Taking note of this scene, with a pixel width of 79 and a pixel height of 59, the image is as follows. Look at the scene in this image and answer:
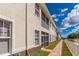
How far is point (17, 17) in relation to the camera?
16.1ft

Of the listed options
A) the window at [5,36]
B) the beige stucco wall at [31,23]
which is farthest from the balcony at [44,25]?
the window at [5,36]

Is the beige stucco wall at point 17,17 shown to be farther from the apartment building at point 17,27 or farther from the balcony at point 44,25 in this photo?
the balcony at point 44,25

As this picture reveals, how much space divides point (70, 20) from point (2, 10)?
1954 mm

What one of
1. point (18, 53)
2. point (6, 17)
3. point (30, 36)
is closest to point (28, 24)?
point (30, 36)

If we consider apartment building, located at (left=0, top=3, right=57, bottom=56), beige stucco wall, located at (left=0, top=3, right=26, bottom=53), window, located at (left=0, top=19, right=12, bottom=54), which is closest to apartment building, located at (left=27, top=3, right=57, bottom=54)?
A: apartment building, located at (left=0, top=3, right=57, bottom=56)

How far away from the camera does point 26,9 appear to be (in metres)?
5.64

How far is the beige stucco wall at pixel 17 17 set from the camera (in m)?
4.17

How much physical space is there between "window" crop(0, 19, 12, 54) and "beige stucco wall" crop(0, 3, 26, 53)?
15cm

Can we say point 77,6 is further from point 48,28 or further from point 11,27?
point 48,28

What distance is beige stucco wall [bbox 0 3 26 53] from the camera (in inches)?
164

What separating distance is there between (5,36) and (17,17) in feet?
2.56

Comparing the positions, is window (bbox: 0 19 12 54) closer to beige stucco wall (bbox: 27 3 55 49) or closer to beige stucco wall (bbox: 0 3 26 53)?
beige stucco wall (bbox: 0 3 26 53)

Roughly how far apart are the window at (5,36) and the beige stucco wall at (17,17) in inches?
6.1

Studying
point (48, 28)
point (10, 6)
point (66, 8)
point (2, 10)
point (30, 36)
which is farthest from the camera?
point (48, 28)
